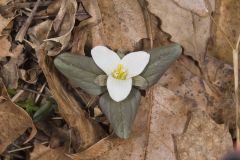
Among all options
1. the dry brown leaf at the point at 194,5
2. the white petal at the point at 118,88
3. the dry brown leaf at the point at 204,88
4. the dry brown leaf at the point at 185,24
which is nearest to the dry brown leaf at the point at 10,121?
the white petal at the point at 118,88

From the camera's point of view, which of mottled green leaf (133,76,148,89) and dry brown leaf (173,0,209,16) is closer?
mottled green leaf (133,76,148,89)

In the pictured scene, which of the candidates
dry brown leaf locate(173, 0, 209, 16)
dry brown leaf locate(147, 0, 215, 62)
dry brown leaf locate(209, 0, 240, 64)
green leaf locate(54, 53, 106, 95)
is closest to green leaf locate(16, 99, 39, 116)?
green leaf locate(54, 53, 106, 95)

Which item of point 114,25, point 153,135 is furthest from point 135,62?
point 153,135

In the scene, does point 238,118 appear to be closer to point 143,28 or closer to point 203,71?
point 203,71

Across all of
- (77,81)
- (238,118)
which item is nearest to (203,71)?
(238,118)

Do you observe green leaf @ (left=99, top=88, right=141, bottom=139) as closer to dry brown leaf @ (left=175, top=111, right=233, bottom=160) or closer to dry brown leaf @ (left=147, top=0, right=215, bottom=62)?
dry brown leaf @ (left=175, top=111, right=233, bottom=160)

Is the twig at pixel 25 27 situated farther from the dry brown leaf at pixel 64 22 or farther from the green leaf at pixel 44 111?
the green leaf at pixel 44 111

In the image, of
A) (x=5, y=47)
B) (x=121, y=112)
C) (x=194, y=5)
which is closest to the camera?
(x=121, y=112)

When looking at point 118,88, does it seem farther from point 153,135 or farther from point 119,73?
point 153,135
